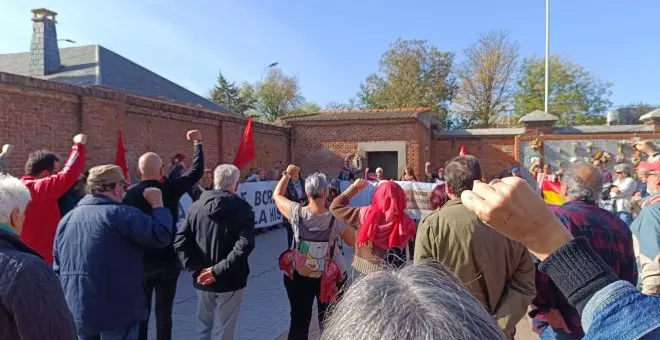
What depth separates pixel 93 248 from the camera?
305 centimetres

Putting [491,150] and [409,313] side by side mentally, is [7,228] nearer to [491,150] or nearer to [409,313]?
[409,313]

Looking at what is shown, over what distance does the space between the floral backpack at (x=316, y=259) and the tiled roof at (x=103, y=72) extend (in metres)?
13.8

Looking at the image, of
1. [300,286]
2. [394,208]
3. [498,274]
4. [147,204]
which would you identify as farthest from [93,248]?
[498,274]

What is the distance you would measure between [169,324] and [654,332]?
4.12 meters

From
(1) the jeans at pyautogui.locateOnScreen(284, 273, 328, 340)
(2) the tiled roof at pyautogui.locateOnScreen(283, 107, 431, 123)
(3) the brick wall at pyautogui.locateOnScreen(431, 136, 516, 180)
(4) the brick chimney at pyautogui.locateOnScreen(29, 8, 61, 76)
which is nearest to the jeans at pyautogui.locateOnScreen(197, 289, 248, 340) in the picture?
(1) the jeans at pyautogui.locateOnScreen(284, 273, 328, 340)

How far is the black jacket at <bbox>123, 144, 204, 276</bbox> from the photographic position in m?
3.94

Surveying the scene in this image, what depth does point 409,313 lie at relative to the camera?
0.89m

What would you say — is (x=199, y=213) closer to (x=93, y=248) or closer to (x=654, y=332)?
(x=93, y=248)

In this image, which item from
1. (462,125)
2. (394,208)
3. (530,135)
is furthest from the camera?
(462,125)

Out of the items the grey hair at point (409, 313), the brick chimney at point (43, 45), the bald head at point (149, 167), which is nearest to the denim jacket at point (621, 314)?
the grey hair at point (409, 313)

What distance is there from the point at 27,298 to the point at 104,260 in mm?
1094

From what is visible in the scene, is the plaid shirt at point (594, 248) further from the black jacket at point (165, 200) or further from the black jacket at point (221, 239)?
the black jacket at point (165, 200)

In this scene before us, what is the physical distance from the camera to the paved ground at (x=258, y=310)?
201 inches

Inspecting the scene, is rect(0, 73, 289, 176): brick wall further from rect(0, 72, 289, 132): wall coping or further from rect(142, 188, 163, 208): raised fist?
rect(142, 188, 163, 208): raised fist
